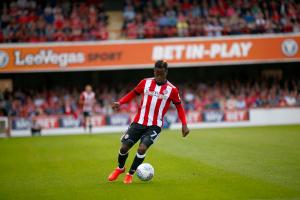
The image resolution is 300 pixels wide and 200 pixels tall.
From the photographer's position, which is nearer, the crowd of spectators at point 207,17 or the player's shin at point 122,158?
the player's shin at point 122,158

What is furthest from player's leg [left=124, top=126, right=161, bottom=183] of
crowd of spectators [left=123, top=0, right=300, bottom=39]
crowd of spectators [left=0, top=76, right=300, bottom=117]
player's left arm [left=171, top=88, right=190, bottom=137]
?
crowd of spectators [left=123, top=0, right=300, bottom=39]

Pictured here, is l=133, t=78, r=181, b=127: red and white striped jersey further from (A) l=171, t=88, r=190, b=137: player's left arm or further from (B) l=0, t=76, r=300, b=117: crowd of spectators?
(B) l=0, t=76, r=300, b=117: crowd of spectators

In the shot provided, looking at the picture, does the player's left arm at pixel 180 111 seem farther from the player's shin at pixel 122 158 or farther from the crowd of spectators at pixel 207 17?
the crowd of spectators at pixel 207 17

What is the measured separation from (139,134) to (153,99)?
71 centimetres

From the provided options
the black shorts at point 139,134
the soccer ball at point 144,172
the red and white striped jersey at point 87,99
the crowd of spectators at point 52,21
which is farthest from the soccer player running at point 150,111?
the crowd of spectators at point 52,21

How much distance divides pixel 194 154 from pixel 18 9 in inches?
847

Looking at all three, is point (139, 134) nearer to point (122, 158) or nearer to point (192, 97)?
point (122, 158)

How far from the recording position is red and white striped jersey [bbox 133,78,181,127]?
38.2 feet

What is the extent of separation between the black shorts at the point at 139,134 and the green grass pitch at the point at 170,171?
804 millimetres

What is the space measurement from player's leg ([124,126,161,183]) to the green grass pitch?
0.90ft

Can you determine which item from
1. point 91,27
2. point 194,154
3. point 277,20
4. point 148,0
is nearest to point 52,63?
point 91,27

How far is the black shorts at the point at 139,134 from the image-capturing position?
11523mm

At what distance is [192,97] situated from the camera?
34906 millimetres

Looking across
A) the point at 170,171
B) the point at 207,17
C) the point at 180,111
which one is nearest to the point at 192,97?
the point at 207,17
